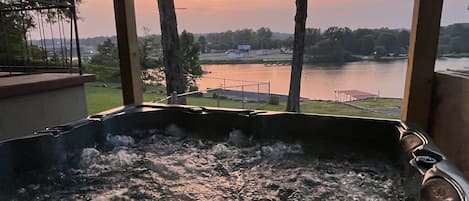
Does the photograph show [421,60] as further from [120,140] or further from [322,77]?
[322,77]

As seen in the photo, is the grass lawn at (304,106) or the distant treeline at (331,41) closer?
the distant treeline at (331,41)

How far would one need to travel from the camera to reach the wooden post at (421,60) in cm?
193

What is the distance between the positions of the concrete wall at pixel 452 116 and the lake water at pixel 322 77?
1200 millimetres

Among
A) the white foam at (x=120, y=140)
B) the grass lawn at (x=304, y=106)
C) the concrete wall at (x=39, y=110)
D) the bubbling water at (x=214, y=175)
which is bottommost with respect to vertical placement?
the grass lawn at (x=304, y=106)

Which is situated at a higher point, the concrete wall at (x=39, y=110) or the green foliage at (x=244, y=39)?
the green foliage at (x=244, y=39)

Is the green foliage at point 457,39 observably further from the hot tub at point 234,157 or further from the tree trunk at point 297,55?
the tree trunk at point 297,55

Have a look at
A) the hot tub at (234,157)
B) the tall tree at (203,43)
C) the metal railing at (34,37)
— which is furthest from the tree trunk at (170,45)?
the hot tub at (234,157)

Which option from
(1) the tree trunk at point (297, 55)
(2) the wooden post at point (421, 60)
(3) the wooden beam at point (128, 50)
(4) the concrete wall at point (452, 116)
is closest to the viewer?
(4) the concrete wall at point (452, 116)

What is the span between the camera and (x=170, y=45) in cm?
497

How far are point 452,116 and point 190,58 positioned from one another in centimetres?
524

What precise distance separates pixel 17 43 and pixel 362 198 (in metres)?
5.07

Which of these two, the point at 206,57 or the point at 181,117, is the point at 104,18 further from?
the point at 181,117

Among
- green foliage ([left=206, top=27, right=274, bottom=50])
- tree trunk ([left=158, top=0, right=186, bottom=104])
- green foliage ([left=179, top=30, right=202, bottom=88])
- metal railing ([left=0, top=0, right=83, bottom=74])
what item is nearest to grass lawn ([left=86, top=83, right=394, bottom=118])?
tree trunk ([left=158, top=0, right=186, bottom=104])

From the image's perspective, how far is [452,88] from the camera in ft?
6.26
